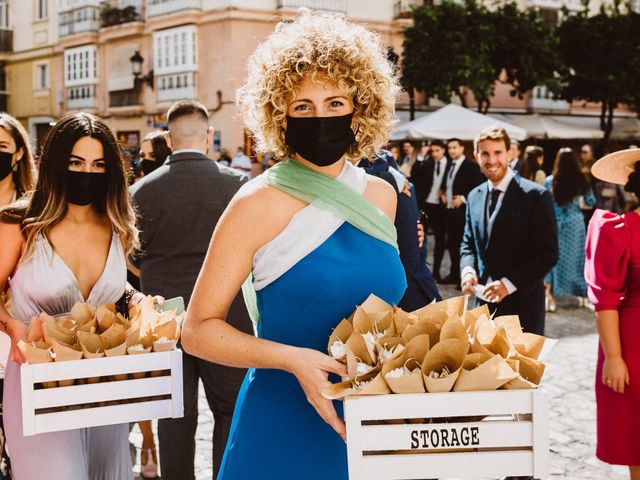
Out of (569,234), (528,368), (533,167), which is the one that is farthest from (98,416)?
(533,167)

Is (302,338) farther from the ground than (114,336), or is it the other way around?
(302,338)

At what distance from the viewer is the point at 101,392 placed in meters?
2.52

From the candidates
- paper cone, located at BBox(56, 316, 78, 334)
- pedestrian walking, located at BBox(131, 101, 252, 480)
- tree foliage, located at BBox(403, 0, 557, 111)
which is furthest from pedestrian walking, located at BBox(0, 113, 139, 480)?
tree foliage, located at BBox(403, 0, 557, 111)

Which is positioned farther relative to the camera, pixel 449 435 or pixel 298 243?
pixel 298 243

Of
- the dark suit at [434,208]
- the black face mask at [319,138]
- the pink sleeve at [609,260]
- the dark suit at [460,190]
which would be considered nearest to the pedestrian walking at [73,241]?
the black face mask at [319,138]

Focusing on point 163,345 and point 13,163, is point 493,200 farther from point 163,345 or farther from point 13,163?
point 13,163

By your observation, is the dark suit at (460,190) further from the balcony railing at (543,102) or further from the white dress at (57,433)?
the balcony railing at (543,102)

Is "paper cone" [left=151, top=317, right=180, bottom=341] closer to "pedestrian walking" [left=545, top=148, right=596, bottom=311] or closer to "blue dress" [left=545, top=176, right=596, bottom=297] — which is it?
"pedestrian walking" [left=545, top=148, right=596, bottom=311]

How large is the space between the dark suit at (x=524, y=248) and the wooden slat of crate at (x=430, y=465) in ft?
9.91

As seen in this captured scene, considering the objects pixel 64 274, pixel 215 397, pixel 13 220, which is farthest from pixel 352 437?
pixel 215 397

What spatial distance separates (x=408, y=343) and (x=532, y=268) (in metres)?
3.05

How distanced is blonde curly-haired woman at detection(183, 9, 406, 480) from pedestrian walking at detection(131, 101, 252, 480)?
1.80 metres

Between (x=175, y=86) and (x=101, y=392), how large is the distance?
24.9m

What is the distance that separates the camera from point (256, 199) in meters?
2.07
